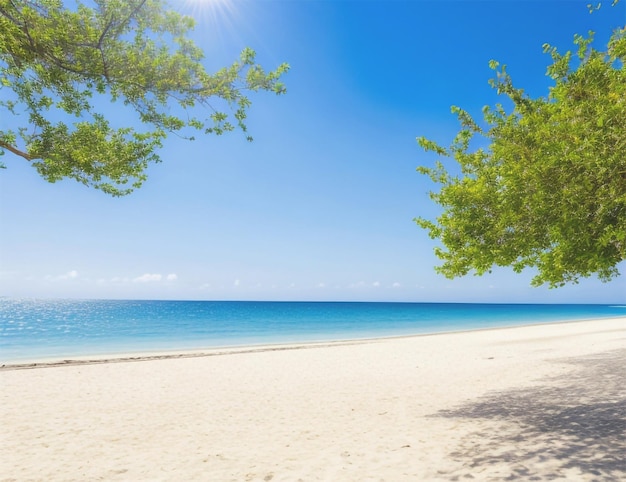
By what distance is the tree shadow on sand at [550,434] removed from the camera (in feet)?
21.2

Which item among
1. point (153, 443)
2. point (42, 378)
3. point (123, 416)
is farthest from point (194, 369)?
point (153, 443)

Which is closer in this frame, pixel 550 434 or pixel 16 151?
pixel 16 151

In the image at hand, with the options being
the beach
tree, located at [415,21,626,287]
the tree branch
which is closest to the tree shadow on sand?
the beach

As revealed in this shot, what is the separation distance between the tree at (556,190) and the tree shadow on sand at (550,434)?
3278 mm

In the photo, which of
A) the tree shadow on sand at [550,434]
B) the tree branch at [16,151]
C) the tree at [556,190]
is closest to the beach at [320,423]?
the tree shadow on sand at [550,434]

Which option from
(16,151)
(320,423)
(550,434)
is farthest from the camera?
(320,423)

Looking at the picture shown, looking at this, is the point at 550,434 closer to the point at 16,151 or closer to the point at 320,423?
the point at 320,423

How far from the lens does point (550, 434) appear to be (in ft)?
27.3

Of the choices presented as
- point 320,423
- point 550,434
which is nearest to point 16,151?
point 320,423

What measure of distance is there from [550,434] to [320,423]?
529cm

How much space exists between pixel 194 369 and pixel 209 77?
52.9 feet

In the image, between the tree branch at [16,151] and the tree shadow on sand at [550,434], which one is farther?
the tree branch at [16,151]

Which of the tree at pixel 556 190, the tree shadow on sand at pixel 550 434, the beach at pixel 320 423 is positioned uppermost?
the tree at pixel 556 190

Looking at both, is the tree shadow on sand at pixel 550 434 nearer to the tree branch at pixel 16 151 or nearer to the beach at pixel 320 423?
the beach at pixel 320 423
